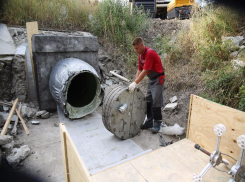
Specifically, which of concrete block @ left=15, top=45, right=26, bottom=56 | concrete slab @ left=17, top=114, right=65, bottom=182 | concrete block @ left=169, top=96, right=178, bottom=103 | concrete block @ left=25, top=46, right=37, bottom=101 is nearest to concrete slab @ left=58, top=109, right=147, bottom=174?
concrete slab @ left=17, top=114, right=65, bottom=182

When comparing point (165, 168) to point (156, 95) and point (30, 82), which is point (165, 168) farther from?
point (30, 82)

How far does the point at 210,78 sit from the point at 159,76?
5.41ft

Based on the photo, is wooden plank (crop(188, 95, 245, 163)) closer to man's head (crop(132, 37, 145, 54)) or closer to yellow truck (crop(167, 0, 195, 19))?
man's head (crop(132, 37, 145, 54))

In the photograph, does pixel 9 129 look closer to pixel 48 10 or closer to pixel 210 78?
pixel 210 78

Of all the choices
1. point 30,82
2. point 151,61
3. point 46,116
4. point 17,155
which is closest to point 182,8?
point 151,61

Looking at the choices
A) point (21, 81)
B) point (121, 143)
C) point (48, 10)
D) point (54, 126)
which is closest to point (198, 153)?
point (121, 143)

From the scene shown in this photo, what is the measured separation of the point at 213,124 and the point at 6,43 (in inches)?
215

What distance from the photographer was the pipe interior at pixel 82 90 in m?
5.12

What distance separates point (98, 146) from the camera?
346 centimetres

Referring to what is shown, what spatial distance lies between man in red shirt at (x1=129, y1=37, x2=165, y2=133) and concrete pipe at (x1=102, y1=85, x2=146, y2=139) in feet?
0.67

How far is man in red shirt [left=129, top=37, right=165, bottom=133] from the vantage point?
3.37 m

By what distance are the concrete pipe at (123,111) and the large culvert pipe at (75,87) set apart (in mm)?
1168

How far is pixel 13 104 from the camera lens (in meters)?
4.25

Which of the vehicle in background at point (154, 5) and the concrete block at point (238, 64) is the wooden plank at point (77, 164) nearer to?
the concrete block at point (238, 64)
